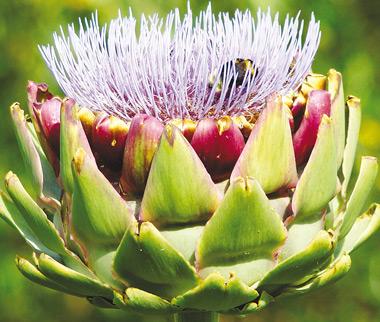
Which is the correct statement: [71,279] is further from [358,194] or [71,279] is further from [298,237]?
[358,194]

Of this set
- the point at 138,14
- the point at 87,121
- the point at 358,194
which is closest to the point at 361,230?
the point at 358,194

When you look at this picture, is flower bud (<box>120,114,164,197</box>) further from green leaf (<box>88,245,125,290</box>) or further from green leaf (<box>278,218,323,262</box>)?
green leaf (<box>278,218,323,262</box>)

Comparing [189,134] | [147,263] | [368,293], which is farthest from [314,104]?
[368,293]

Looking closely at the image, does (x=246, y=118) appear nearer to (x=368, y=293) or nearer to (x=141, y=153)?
(x=141, y=153)

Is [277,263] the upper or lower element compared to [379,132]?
upper

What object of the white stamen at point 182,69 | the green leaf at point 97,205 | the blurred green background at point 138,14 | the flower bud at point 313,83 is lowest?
the blurred green background at point 138,14

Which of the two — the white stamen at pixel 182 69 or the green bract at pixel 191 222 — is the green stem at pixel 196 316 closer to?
the green bract at pixel 191 222

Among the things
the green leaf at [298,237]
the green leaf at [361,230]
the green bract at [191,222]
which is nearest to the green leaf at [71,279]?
the green bract at [191,222]
